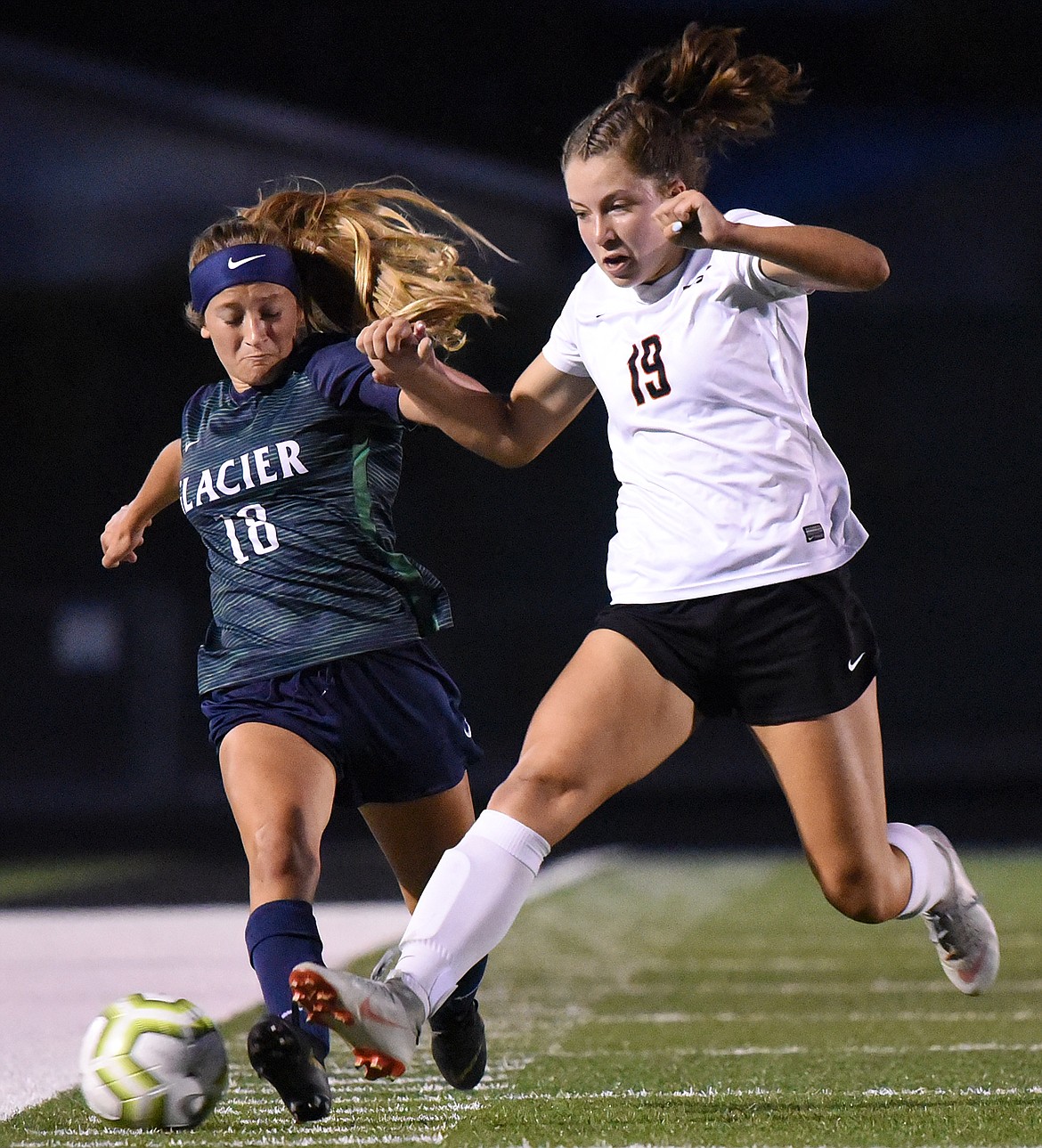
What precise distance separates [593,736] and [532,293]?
14975 millimetres

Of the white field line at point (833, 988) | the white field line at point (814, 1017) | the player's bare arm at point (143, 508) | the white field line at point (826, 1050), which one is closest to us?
the player's bare arm at point (143, 508)

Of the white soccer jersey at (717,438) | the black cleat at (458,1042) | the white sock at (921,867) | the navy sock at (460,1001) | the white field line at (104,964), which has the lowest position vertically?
the white field line at (104,964)

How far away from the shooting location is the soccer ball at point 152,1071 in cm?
329

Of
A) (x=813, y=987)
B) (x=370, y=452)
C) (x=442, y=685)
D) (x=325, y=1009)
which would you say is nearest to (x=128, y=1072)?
(x=325, y=1009)

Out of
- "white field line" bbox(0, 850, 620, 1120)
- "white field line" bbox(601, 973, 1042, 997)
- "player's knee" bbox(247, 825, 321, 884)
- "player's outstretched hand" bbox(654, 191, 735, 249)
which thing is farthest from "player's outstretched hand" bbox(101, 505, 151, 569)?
"white field line" bbox(601, 973, 1042, 997)

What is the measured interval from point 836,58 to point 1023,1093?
15.5 m

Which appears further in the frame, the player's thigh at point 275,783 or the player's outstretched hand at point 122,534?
the player's outstretched hand at point 122,534

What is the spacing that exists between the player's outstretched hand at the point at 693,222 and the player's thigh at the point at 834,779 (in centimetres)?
95

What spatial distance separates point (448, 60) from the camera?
1758 cm

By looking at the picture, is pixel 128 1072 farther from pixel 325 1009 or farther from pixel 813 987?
pixel 813 987

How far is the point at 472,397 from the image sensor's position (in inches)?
140

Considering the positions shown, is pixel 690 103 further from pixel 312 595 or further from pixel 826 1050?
pixel 826 1050

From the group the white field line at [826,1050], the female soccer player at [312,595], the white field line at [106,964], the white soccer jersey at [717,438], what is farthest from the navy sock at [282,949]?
the white field line at [826,1050]

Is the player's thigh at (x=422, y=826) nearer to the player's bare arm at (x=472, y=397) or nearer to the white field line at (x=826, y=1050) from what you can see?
the player's bare arm at (x=472, y=397)
